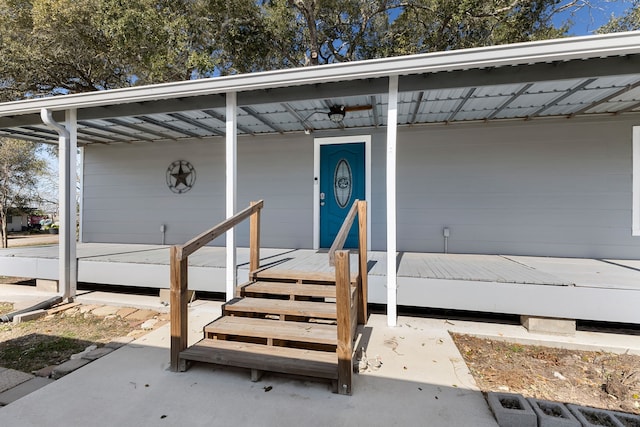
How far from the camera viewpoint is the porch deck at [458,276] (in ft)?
9.48

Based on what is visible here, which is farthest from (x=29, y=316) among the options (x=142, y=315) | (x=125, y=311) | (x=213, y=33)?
(x=213, y=33)

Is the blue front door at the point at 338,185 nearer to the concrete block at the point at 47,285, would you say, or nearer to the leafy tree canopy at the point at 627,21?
the concrete block at the point at 47,285

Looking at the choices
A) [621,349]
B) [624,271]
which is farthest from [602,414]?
[624,271]

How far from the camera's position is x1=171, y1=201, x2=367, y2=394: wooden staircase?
2068 mm

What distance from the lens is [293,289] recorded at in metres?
3.01

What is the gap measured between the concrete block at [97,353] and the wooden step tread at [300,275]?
4.54ft

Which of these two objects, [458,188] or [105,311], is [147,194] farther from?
[458,188]

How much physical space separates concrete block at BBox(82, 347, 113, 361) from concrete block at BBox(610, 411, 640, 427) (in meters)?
3.58

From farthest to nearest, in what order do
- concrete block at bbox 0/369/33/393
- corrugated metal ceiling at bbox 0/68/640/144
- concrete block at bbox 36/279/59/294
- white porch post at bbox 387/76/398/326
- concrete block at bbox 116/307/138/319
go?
1. concrete block at bbox 36/279/59/294
2. concrete block at bbox 116/307/138/319
3. corrugated metal ceiling at bbox 0/68/640/144
4. white porch post at bbox 387/76/398/326
5. concrete block at bbox 0/369/33/393

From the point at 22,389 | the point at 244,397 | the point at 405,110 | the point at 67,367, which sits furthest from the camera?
the point at 405,110

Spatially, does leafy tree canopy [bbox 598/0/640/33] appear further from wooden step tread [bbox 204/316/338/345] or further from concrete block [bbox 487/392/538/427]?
wooden step tread [bbox 204/316/338/345]

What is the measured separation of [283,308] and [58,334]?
2.35 m

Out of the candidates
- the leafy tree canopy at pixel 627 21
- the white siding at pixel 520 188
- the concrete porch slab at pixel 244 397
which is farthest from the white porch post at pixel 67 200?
the leafy tree canopy at pixel 627 21

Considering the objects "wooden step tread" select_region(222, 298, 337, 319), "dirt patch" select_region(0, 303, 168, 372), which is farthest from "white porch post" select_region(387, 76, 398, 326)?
"dirt patch" select_region(0, 303, 168, 372)
